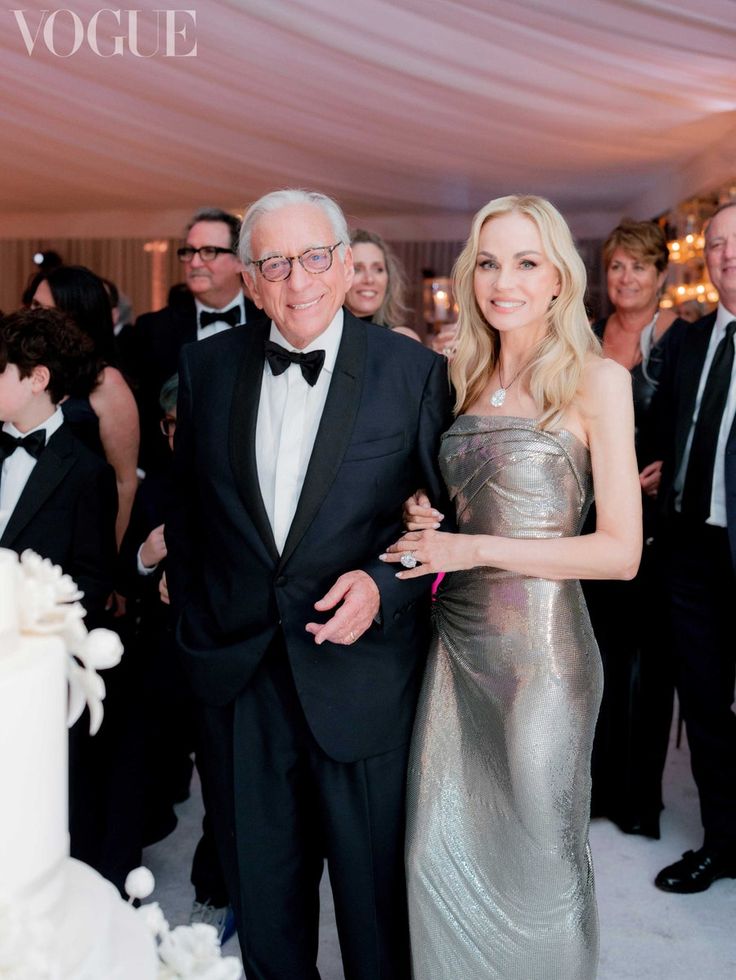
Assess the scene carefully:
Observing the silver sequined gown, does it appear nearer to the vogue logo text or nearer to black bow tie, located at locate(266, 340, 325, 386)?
black bow tie, located at locate(266, 340, 325, 386)

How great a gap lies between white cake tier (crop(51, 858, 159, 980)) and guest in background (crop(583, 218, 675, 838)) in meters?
2.62

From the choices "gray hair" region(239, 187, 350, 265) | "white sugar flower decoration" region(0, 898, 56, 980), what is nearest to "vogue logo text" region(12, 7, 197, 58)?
"gray hair" region(239, 187, 350, 265)

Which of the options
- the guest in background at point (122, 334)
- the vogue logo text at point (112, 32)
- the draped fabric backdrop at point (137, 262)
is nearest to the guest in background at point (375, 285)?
the guest in background at point (122, 334)

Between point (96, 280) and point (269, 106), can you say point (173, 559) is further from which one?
point (269, 106)

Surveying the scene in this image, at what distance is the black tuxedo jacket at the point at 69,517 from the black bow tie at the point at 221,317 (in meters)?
1.45

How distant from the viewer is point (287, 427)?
212 centimetres

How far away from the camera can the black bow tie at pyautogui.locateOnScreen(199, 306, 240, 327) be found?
4.14m

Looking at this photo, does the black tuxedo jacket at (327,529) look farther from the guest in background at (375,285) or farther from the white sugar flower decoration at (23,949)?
the guest in background at (375,285)

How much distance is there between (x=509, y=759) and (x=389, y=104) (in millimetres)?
6473

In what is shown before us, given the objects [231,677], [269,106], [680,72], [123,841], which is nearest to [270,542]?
[231,677]

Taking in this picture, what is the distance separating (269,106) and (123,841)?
611 cm

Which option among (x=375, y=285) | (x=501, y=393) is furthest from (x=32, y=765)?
(x=375, y=285)

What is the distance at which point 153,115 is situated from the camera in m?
8.12

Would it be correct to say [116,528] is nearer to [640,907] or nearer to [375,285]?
[375,285]
